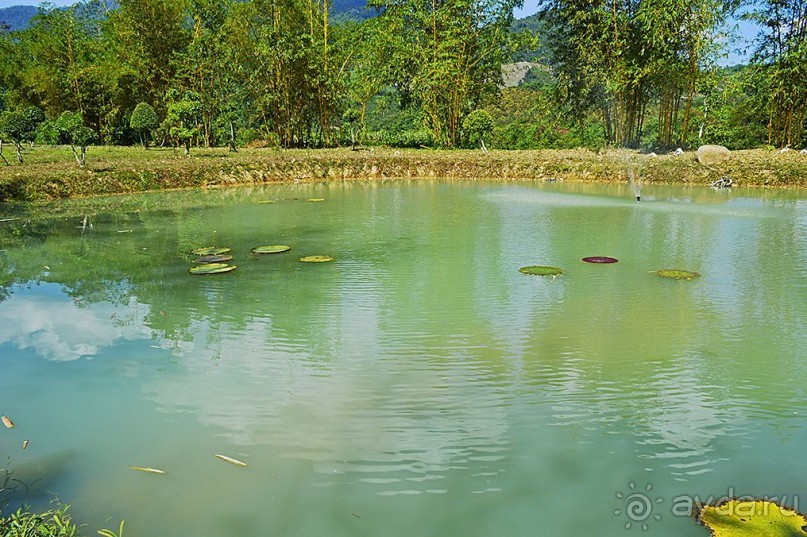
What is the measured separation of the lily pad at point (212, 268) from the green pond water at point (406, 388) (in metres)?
0.13

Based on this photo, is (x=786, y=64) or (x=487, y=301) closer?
(x=487, y=301)

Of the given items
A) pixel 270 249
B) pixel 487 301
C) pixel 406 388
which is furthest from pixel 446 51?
pixel 406 388

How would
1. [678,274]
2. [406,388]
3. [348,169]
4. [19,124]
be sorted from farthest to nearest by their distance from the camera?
[348,169], [19,124], [678,274], [406,388]

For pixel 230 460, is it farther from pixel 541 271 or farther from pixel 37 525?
pixel 541 271

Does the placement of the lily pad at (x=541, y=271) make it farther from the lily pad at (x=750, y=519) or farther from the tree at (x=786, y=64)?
the tree at (x=786, y=64)

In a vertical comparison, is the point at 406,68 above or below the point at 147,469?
above

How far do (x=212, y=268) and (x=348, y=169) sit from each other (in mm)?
13786

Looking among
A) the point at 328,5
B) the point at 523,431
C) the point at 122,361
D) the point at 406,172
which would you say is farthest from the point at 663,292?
the point at 328,5

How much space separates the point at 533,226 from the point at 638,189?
8.00m

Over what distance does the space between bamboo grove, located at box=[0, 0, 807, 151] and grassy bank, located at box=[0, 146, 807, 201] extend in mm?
2799

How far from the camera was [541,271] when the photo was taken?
665cm

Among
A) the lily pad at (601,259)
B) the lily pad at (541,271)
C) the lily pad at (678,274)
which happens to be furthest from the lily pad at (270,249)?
the lily pad at (678,274)

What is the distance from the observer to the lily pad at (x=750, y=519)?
2.35 metres

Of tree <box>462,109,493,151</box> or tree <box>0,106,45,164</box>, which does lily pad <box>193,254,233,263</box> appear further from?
tree <box>462,109,493,151</box>
